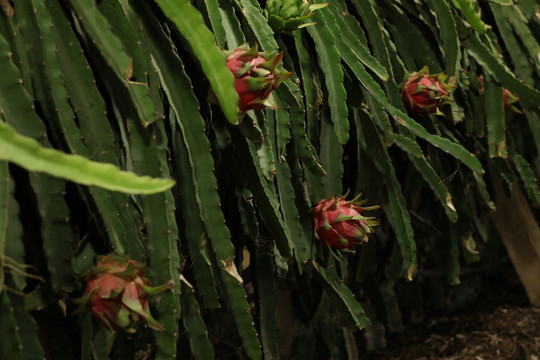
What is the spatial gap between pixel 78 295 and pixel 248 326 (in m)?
0.25

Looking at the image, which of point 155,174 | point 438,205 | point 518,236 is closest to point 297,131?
point 155,174

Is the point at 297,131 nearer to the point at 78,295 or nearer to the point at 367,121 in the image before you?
the point at 367,121

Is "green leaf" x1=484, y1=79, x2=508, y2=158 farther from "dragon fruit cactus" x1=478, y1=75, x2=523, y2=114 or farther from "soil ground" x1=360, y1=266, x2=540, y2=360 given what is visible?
"soil ground" x1=360, y1=266, x2=540, y2=360

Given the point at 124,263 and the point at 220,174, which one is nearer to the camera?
the point at 124,263

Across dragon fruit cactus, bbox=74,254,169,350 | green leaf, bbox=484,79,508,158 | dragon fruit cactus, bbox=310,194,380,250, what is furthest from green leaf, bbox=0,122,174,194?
green leaf, bbox=484,79,508,158

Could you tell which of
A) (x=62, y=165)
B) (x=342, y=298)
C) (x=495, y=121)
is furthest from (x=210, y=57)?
(x=495, y=121)

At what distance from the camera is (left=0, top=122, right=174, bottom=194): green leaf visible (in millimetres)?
563

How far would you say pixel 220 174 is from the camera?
40.5 inches

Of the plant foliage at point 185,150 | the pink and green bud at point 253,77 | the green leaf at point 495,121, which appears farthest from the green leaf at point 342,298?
the green leaf at point 495,121

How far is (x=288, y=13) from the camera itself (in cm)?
107

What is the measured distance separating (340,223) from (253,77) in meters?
0.32

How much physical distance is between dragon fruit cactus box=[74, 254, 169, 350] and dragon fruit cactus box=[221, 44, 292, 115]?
0.89 feet

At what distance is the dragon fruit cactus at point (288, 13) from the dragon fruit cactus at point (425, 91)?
28 centimetres

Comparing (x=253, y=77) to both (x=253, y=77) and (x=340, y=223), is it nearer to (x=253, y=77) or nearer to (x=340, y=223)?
(x=253, y=77)
